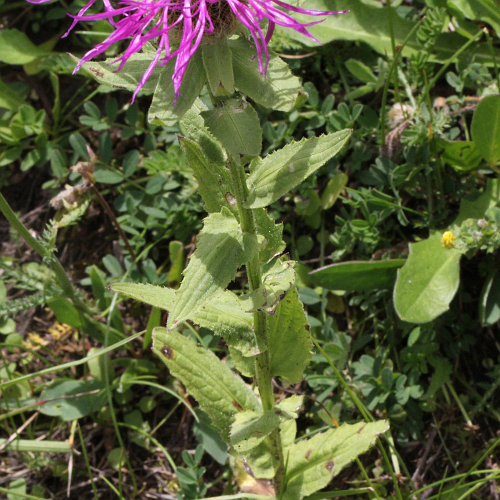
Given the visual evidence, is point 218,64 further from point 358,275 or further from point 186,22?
point 358,275

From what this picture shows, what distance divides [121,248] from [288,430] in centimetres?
118

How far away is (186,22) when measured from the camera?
3.96ft

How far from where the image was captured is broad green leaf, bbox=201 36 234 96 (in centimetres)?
130

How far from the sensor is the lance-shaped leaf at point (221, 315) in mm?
1789

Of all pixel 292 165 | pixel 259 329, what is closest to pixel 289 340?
pixel 259 329

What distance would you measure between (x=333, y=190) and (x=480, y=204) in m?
0.59

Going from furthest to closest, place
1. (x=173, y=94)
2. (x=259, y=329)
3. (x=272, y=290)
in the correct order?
(x=259, y=329) < (x=272, y=290) < (x=173, y=94)

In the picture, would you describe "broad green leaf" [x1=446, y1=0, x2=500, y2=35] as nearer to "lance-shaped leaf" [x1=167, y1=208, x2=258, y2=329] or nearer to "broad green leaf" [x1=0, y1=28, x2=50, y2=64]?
"lance-shaped leaf" [x1=167, y1=208, x2=258, y2=329]

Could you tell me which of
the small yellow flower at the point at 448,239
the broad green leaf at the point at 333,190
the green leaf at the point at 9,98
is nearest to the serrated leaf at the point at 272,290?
the small yellow flower at the point at 448,239

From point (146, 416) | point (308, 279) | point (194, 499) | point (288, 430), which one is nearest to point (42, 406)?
point (146, 416)

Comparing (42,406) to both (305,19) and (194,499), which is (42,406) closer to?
(194,499)

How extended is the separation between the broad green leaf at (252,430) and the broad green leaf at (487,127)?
4.12 ft

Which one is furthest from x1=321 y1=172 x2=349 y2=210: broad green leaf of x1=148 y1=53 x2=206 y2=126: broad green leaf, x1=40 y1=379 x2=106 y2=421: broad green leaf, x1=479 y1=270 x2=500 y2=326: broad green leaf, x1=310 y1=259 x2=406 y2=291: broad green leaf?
x1=148 y1=53 x2=206 y2=126: broad green leaf

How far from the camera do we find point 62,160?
2982 millimetres
